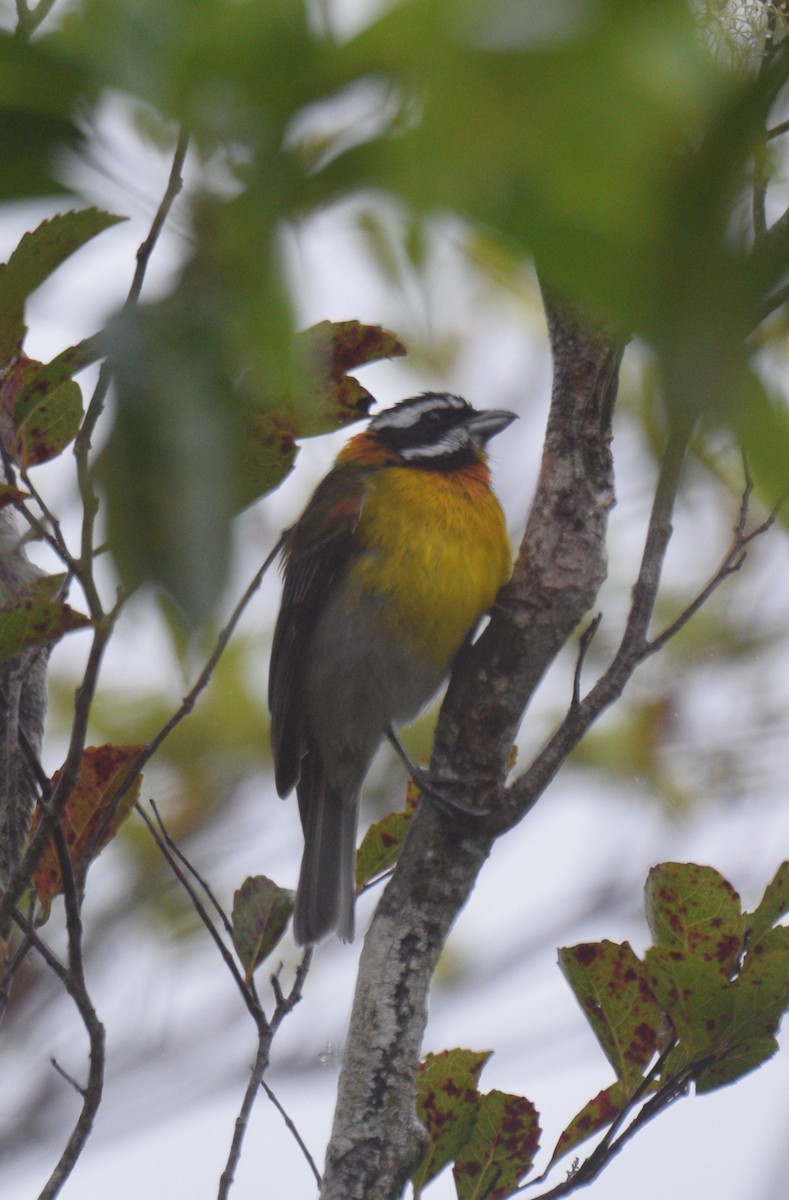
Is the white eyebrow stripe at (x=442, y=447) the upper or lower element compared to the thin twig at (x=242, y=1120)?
upper

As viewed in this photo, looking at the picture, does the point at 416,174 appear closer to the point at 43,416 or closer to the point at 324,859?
the point at 43,416

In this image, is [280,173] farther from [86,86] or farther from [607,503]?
[607,503]

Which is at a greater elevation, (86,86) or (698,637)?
(698,637)

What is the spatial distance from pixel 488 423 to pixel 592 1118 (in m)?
2.60

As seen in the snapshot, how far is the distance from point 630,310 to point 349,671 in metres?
3.60

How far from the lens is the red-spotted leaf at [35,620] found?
2064 millimetres

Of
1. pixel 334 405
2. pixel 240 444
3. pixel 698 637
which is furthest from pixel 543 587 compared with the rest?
pixel 698 637

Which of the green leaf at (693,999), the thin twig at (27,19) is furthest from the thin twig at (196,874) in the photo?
the thin twig at (27,19)

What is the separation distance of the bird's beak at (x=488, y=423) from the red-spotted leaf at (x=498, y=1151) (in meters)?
2.53

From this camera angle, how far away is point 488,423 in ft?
15.0

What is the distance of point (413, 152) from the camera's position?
2.26 ft

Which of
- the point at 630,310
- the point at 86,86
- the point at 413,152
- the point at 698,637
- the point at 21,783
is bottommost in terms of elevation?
the point at 630,310

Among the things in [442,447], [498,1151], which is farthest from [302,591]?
[498,1151]

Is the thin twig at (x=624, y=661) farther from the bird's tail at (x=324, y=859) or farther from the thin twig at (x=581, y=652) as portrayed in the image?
the bird's tail at (x=324, y=859)
